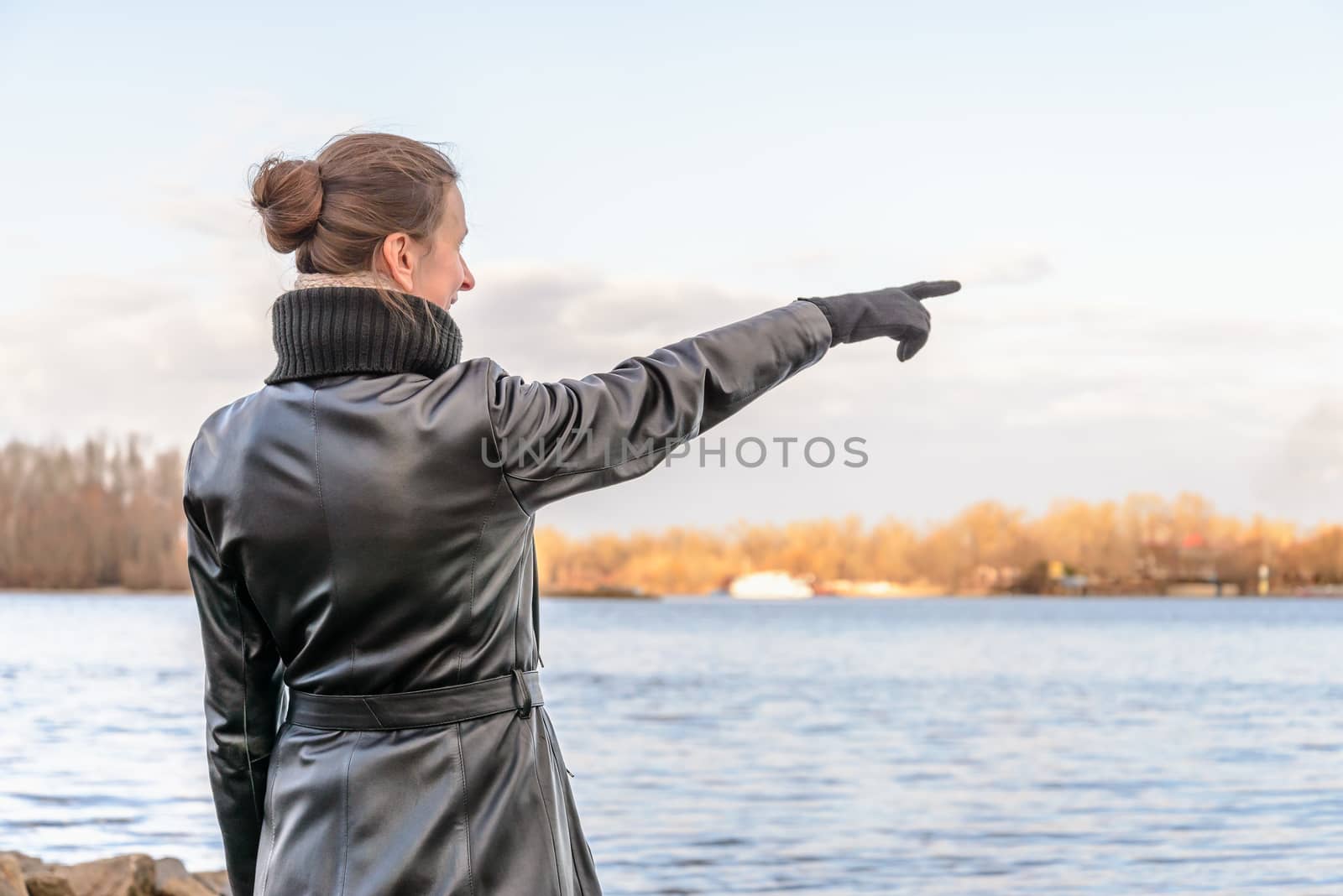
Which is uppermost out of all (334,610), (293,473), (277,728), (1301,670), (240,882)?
(293,473)

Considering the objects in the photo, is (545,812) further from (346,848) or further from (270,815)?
(270,815)

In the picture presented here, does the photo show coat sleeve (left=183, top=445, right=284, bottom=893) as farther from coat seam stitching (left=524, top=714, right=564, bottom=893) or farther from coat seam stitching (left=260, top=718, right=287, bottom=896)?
coat seam stitching (left=524, top=714, right=564, bottom=893)

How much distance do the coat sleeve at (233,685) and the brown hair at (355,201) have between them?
11.8 inches

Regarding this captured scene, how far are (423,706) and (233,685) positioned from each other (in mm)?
286

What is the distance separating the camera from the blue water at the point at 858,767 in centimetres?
809

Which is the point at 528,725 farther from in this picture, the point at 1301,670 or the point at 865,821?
the point at 1301,670

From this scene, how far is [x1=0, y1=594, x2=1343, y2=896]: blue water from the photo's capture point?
8086 millimetres

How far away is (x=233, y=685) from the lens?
1.55m

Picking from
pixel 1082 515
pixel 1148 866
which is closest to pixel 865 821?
pixel 1148 866

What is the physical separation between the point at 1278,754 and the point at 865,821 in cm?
795

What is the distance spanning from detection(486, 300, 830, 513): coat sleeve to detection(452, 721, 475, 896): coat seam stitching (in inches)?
10.6

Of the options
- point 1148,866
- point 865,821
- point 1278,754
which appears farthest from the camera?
point 1278,754

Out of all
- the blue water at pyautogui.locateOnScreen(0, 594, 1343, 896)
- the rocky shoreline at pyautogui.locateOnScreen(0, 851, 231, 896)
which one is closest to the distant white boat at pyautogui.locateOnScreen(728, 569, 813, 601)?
the blue water at pyautogui.locateOnScreen(0, 594, 1343, 896)

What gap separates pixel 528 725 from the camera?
1459mm
